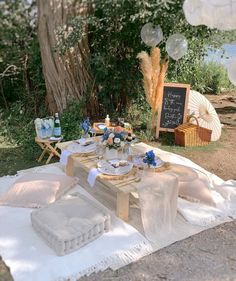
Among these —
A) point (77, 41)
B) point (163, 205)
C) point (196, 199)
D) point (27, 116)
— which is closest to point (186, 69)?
point (77, 41)

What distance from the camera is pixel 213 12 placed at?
3.58 m

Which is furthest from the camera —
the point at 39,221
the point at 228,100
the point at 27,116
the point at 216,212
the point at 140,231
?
the point at 228,100

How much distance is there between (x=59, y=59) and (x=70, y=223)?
11.1 feet

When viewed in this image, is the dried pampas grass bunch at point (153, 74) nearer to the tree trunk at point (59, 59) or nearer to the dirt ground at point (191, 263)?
the tree trunk at point (59, 59)

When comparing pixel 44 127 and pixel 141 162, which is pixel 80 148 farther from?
pixel 44 127

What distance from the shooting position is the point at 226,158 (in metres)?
4.67

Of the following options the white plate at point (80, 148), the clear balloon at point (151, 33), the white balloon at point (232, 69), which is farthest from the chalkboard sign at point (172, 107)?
the white plate at point (80, 148)

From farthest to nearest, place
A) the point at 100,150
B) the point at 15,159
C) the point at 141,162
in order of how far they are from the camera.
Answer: the point at 15,159 → the point at 100,150 → the point at 141,162

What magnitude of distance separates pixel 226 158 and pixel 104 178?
2.26 meters

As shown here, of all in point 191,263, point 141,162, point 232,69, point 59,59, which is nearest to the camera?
point 191,263

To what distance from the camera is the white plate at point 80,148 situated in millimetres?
3575

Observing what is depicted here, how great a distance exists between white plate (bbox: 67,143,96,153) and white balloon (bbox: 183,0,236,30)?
1.79 meters

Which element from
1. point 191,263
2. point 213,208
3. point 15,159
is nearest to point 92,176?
point 191,263

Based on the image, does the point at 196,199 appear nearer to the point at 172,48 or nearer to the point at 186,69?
the point at 172,48
